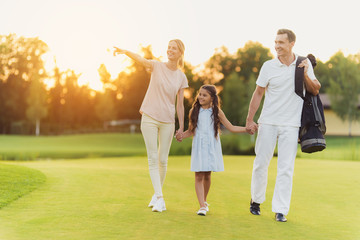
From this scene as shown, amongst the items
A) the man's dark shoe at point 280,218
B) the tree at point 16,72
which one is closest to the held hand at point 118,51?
the man's dark shoe at point 280,218

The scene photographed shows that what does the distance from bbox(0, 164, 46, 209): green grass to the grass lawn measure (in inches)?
5.0

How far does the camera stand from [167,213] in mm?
5730

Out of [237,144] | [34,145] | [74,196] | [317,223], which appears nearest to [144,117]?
[74,196]

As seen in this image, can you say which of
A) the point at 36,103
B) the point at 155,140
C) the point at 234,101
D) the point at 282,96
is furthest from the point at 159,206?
the point at 36,103

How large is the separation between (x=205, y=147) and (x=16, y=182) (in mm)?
3685

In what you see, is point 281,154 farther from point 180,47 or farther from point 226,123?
point 180,47

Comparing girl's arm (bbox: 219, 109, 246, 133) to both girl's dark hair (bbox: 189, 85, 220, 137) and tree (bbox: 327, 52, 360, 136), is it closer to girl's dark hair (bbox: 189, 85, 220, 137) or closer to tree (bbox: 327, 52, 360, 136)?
girl's dark hair (bbox: 189, 85, 220, 137)

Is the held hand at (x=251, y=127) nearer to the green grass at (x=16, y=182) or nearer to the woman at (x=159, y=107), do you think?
the woman at (x=159, y=107)

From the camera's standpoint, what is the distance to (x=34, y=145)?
38.2 m

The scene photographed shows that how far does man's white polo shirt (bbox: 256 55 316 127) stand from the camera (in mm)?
5590

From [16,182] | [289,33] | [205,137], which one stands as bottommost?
[16,182]

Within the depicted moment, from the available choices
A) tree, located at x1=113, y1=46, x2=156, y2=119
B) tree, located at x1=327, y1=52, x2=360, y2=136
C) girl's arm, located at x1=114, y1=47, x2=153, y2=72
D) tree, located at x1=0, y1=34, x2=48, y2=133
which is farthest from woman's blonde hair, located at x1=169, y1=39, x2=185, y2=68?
tree, located at x1=113, y1=46, x2=156, y2=119

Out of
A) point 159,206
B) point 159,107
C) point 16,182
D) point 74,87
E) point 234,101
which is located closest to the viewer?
point 159,206

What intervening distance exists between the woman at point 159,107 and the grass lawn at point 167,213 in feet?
2.05
